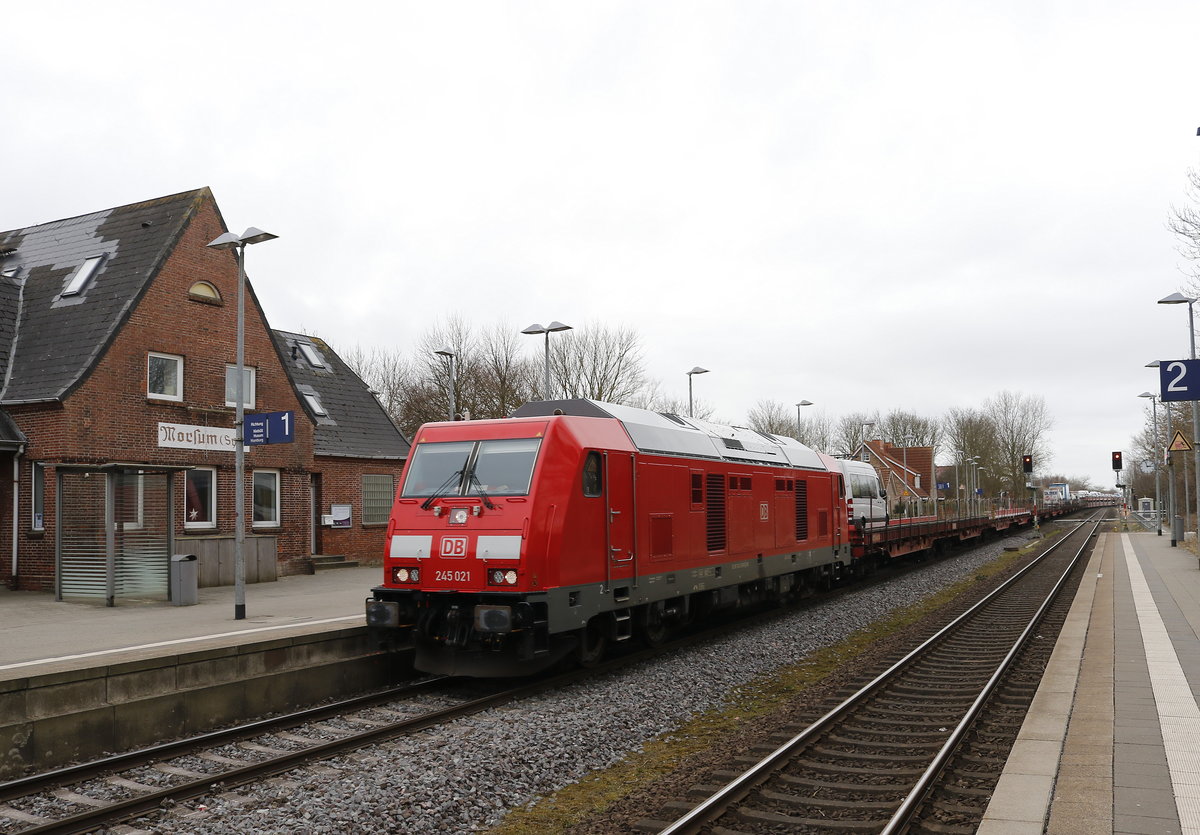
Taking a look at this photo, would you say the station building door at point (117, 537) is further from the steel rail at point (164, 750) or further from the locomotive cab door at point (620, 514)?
the locomotive cab door at point (620, 514)

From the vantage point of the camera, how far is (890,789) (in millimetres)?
7020

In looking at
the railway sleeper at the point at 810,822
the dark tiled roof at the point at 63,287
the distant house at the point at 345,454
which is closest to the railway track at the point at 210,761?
the railway sleeper at the point at 810,822

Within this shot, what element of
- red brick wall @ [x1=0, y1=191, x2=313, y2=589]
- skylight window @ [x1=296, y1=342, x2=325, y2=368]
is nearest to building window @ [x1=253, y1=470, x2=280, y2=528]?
red brick wall @ [x1=0, y1=191, x2=313, y2=589]

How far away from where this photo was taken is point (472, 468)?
11.2 metres

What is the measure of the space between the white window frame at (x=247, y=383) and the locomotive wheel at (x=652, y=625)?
12.0m

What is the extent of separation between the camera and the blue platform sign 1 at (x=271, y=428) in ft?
50.1

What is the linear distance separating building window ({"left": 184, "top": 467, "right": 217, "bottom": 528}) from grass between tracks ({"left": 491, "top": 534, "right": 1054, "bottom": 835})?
13.3 m

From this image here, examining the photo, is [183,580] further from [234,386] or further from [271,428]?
[234,386]

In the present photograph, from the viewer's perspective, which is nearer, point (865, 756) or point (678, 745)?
point (865, 756)

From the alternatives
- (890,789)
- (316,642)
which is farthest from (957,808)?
(316,642)

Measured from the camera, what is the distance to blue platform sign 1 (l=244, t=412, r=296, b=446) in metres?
15.3

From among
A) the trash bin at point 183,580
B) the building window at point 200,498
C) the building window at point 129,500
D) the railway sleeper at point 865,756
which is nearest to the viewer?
the railway sleeper at point 865,756

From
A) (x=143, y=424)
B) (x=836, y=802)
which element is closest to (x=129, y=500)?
(x=143, y=424)

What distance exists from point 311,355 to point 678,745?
2330 cm
